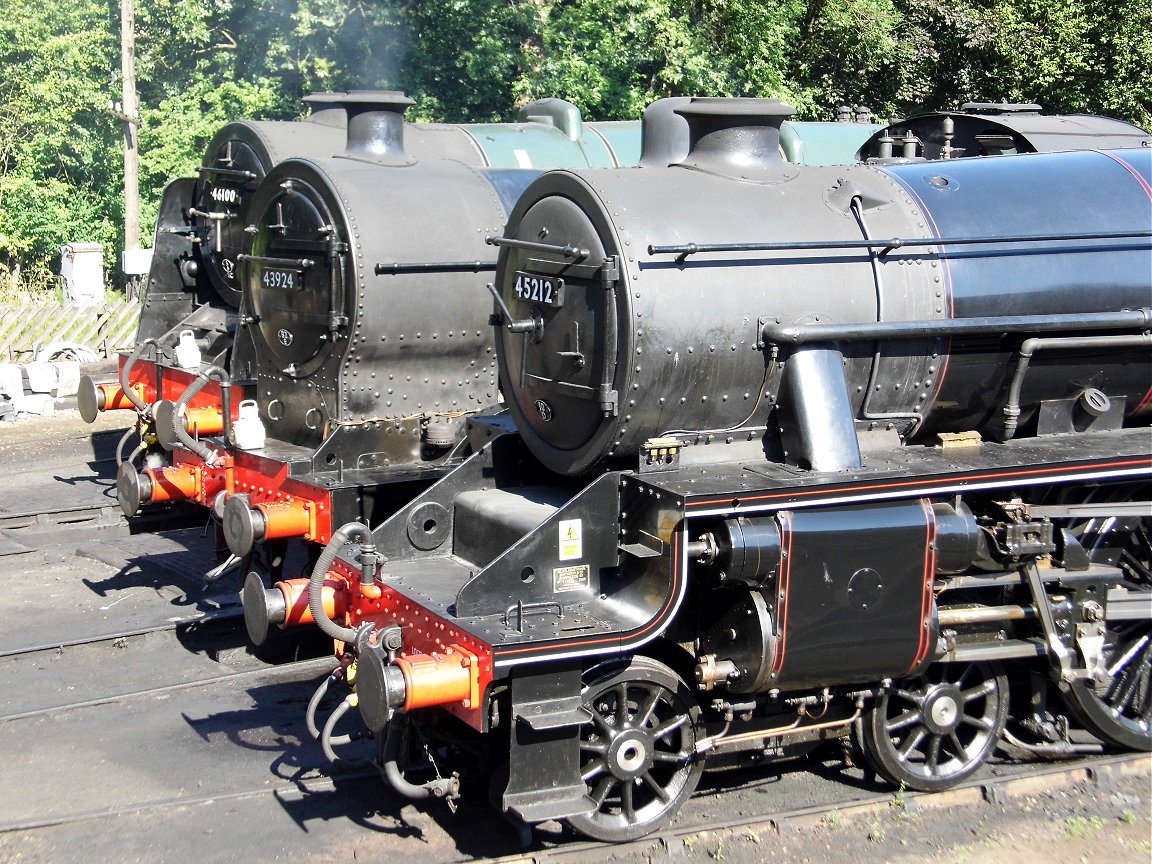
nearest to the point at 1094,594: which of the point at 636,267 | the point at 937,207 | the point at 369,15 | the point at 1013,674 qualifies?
the point at 1013,674

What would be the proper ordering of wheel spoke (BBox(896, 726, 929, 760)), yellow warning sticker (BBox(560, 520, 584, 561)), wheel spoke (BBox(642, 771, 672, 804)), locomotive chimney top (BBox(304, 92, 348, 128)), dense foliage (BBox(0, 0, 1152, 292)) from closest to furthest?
yellow warning sticker (BBox(560, 520, 584, 561)), wheel spoke (BBox(642, 771, 672, 804)), wheel spoke (BBox(896, 726, 929, 760)), locomotive chimney top (BBox(304, 92, 348, 128)), dense foliage (BBox(0, 0, 1152, 292))

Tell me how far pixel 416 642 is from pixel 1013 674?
2964 mm

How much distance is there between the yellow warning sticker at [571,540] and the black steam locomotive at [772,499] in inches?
0.5

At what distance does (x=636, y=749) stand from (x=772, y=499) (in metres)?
1.13

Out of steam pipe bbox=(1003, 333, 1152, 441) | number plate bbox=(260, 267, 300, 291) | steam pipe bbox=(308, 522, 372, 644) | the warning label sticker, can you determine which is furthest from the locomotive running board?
number plate bbox=(260, 267, 300, 291)

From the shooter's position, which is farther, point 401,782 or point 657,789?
point 657,789

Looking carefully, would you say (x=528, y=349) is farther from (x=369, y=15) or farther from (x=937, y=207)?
(x=369, y=15)

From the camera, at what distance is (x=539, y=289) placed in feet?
18.7

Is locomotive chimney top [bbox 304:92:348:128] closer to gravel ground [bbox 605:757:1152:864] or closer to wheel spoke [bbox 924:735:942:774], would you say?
wheel spoke [bbox 924:735:942:774]

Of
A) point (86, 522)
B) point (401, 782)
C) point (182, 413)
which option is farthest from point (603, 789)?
point (86, 522)

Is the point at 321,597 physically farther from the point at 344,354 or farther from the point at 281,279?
the point at 281,279

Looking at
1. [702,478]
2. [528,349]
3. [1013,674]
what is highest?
[528,349]

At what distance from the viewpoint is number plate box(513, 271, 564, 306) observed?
18.2ft

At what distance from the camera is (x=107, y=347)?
17656 millimetres
